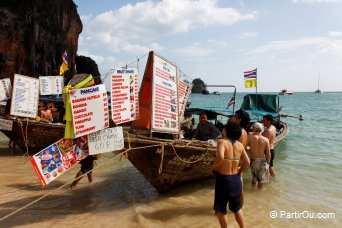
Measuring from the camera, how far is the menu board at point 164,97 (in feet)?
21.9

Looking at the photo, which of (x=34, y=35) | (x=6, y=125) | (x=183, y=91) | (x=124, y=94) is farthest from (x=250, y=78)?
(x=34, y=35)

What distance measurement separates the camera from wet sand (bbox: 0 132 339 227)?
19.7 feet

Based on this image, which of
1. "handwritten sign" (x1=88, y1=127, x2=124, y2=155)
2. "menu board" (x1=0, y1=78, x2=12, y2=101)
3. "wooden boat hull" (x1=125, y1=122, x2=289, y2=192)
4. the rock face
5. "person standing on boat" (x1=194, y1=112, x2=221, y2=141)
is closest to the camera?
"handwritten sign" (x1=88, y1=127, x2=124, y2=155)

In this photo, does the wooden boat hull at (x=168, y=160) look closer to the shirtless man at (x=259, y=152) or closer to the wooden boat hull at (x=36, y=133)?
the shirtless man at (x=259, y=152)

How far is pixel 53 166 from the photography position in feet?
17.6

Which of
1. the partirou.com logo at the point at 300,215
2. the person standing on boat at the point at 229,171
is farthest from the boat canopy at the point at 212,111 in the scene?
the person standing on boat at the point at 229,171

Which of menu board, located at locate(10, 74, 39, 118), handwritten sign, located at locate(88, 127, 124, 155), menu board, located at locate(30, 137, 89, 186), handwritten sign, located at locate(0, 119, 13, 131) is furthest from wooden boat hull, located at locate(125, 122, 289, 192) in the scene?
handwritten sign, located at locate(0, 119, 13, 131)

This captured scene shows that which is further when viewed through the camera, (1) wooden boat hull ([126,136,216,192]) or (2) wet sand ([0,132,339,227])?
(1) wooden boat hull ([126,136,216,192])

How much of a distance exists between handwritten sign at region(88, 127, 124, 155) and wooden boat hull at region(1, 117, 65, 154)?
5.72 metres

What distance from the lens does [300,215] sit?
22.2 feet

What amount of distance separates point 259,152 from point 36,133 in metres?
8.10

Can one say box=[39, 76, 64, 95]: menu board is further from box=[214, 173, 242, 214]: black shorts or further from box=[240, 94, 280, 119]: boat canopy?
box=[214, 173, 242, 214]: black shorts

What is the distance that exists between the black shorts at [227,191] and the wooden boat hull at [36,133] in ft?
24.8

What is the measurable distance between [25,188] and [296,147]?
13080 mm
